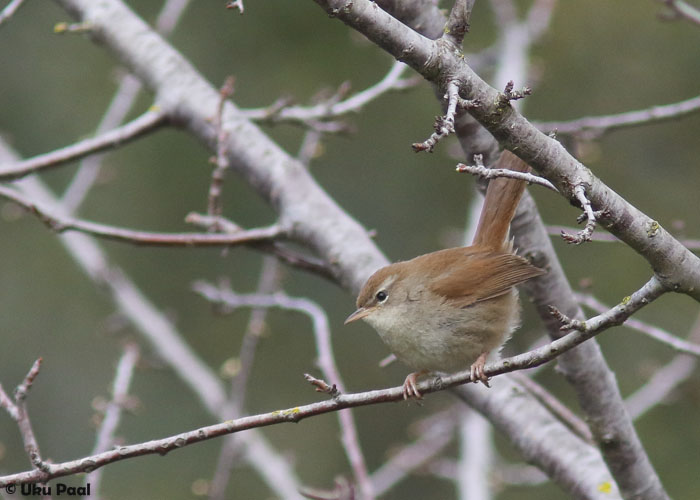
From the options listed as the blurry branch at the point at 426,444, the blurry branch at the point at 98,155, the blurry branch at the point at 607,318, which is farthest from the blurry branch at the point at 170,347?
the blurry branch at the point at 607,318

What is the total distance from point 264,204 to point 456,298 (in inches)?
192

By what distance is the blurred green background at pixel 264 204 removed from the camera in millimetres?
7797

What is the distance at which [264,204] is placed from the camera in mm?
8172

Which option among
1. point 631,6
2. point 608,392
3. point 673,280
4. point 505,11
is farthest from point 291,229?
point 631,6

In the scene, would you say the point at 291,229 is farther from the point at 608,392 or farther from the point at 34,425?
the point at 34,425

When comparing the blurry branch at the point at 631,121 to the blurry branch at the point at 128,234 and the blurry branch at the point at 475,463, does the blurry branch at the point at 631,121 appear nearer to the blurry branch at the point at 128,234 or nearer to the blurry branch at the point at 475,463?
the blurry branch at the point at 128,234

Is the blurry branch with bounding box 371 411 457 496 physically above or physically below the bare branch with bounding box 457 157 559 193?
above

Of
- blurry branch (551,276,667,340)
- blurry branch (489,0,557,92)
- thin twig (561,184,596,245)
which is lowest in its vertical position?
blurry branch (551,276,667,340)

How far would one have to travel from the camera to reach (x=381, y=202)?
8.28 meters

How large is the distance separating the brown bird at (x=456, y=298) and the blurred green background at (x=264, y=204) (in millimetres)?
4093

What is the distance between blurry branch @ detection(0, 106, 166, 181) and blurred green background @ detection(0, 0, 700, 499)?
3.98 meters

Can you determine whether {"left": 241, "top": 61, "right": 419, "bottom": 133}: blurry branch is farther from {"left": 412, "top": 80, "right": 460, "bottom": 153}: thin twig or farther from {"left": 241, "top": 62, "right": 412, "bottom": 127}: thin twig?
{"left": 412, "top": 80, "right": 460, "bottom": 153}: thin twig

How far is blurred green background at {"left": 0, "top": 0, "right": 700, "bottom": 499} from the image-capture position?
7797mm

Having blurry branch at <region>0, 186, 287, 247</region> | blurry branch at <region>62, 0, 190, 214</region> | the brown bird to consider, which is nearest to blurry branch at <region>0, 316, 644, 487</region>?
the brown bird
